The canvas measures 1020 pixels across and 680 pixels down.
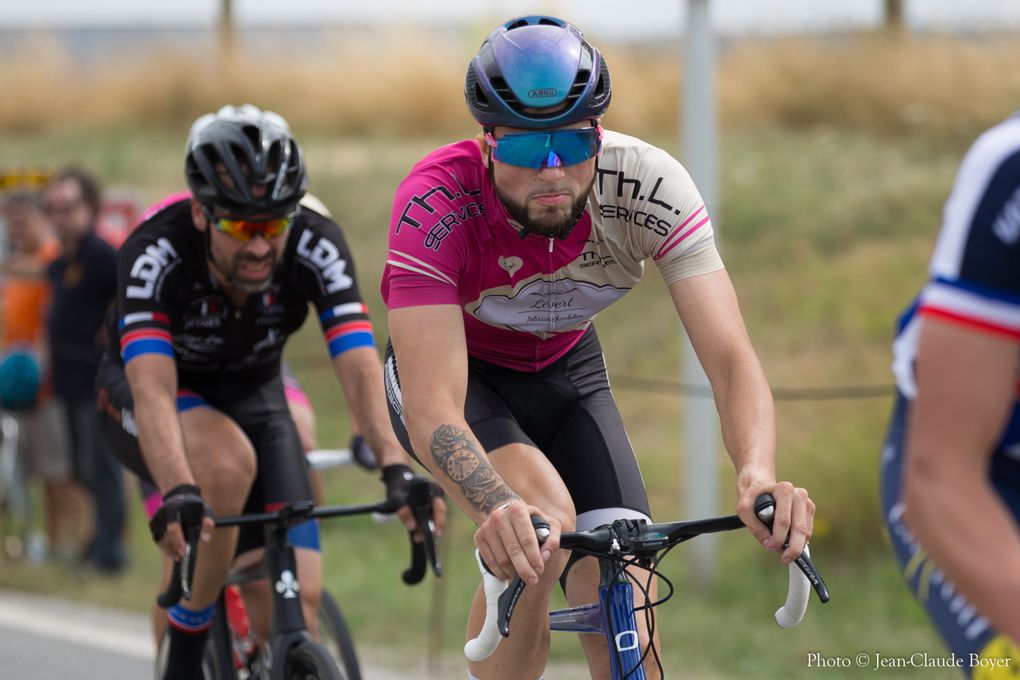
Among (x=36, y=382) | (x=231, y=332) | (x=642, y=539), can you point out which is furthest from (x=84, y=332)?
(x=642, y=539)

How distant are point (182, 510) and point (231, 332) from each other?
3.01ft

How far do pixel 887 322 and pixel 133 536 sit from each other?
6.04 m

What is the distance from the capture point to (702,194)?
28.8 ft

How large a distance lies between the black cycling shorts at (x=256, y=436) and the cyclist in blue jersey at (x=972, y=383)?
3130 mm

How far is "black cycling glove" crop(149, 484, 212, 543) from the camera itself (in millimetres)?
4410

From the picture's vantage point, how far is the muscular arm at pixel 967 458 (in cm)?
221

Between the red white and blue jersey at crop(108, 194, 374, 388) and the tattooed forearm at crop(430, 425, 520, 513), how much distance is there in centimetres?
163

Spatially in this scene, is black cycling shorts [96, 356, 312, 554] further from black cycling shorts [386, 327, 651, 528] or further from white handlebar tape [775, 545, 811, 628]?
white handlebar tape [775, 545, 811, 628]

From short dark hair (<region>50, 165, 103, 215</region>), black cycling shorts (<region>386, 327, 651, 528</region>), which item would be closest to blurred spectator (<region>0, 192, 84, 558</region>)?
short dark hair (<region>50, 165, 103, 215</region>)

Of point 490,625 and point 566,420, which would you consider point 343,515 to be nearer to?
point 566,420

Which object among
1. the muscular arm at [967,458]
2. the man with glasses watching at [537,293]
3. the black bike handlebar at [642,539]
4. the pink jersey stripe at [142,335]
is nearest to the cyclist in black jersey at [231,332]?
the pink jersey stripe at [142,335]

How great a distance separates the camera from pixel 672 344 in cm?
1243

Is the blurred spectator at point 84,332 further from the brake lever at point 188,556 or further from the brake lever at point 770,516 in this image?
the brake lever at point 770,516

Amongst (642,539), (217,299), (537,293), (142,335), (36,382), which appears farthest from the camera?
(36,382)
